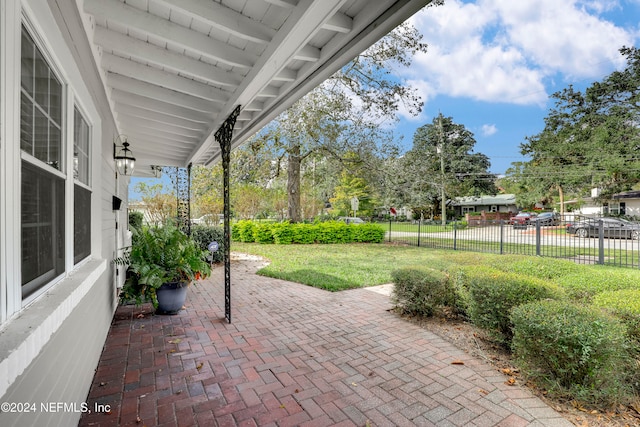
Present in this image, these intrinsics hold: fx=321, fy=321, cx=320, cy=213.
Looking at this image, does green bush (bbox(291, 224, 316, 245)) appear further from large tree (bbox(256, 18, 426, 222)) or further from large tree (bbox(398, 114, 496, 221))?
large tree (bbox(398, 114, 496, 221))

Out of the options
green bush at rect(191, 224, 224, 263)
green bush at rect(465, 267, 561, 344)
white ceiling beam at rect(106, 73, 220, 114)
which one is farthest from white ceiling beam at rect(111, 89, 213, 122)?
green bush at rect(191, 224, 224, 263)

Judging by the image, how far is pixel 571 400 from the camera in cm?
234

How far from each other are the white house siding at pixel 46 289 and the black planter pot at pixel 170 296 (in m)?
1.49

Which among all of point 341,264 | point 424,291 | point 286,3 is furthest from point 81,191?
point 341,264

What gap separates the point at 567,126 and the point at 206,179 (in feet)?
88.4

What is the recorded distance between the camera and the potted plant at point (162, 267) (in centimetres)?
404

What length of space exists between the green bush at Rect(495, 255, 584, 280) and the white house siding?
175 inches

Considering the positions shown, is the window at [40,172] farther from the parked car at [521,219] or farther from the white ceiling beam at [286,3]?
the parked car at [521,219]

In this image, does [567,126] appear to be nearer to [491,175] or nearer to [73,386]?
[491,175]

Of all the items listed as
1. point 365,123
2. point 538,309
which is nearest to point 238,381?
point 538,309

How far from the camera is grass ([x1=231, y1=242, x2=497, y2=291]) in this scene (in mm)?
5771

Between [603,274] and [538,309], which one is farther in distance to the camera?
[603,274]

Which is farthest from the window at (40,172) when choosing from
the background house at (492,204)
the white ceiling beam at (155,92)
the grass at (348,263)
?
the background house at (492,204)

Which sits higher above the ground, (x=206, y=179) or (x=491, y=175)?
(x=491, y=175)
